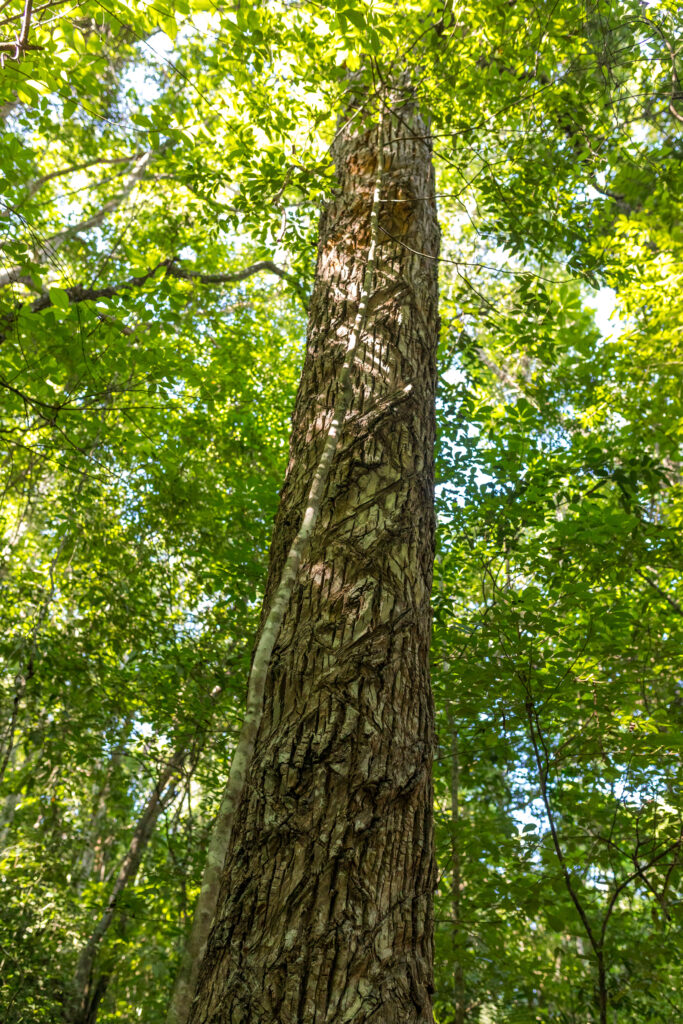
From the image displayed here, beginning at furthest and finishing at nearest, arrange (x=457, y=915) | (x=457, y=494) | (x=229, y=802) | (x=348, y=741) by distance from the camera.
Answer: (x=457, y=494)
(x=457, y=915)
(x=348, y=741)
(x=229, y=802)

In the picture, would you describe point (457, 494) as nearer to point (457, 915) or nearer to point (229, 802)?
point (457, 915)

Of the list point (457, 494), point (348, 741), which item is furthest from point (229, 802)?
point (457, 494)

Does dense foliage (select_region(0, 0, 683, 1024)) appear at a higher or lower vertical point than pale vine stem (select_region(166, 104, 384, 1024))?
higher

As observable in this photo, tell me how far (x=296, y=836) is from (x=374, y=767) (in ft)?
0.83

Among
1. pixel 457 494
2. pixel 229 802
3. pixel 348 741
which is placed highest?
pixel 457 494

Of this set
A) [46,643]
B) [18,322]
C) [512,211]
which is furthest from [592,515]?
[46,643]

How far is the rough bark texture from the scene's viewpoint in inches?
55.1

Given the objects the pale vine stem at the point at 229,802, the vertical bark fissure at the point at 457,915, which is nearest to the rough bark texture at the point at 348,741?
the pale vine stem at the point at 229,802

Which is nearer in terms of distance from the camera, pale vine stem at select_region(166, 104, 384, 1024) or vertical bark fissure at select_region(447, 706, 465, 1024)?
pale vine stem at select_region(166, 104, 384, 1024)

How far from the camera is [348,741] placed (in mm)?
1681

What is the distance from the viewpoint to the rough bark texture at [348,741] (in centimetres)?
140

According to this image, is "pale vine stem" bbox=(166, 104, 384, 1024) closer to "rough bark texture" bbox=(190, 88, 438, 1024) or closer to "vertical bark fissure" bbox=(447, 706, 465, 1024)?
"rough bark texture" bbox=(190, 88, 438, 1024)

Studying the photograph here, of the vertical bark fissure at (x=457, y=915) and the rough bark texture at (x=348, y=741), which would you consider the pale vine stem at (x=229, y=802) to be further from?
the vertical bark fissure at (x=457, y=915)

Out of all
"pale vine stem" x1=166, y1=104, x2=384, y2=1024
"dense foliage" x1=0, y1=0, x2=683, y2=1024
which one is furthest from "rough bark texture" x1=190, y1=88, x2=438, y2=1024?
"dense foliage" x1=0, y1=0, x2=683, y2=1024
